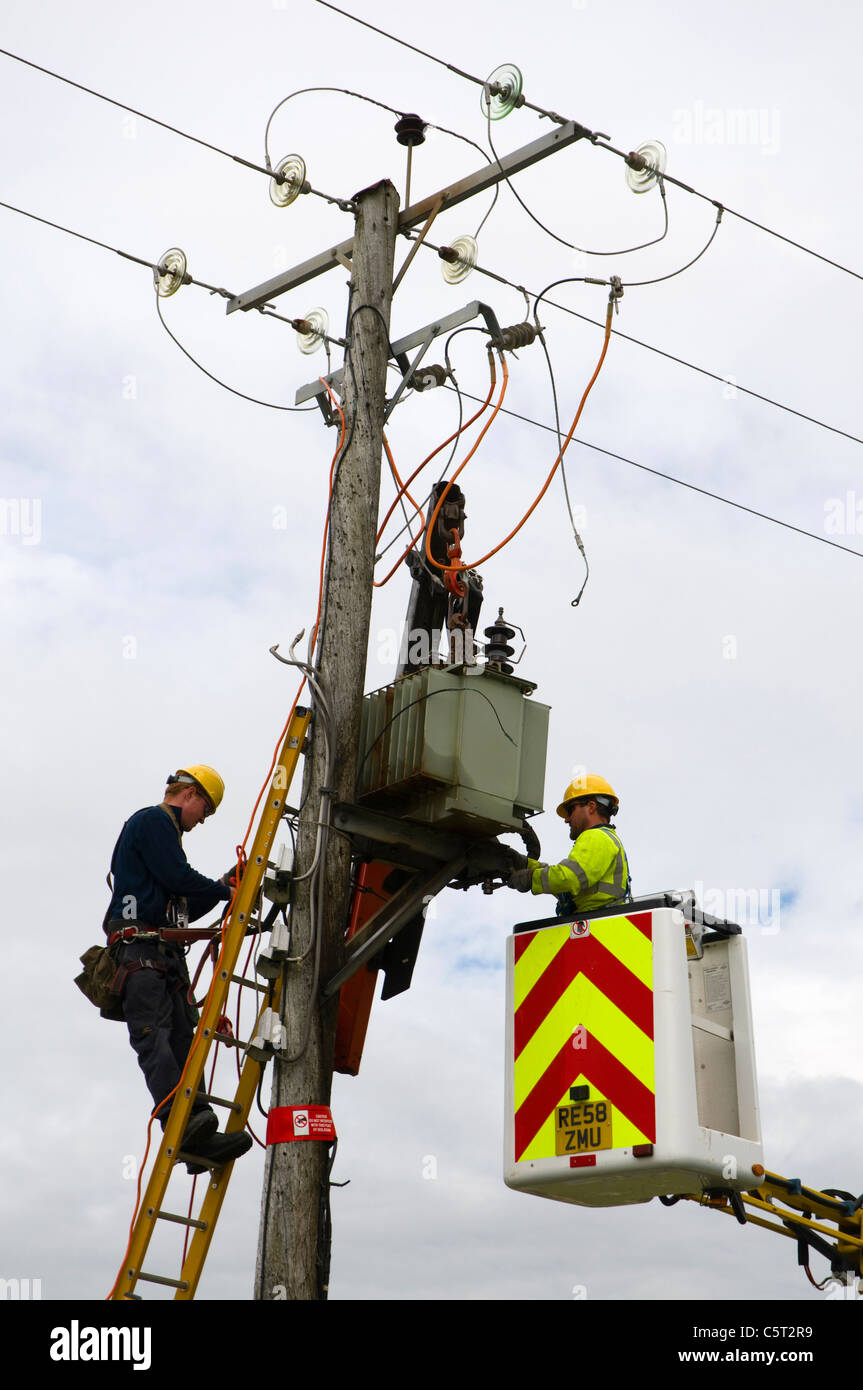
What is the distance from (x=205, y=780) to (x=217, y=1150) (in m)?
1.93

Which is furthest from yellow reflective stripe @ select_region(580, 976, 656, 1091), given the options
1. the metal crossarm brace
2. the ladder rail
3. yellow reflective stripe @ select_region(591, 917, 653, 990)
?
the metal crossarm brace

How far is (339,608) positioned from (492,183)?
2.47m

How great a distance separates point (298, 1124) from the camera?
7520 mm

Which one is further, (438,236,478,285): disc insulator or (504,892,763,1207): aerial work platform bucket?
(438,236,478,285): disc insulator

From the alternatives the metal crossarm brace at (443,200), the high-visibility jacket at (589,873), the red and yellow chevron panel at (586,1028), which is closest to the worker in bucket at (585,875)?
the high-visibility jacket at (589,873)

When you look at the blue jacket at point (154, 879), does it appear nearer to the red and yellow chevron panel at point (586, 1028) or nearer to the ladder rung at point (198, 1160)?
the ladder rung at point (198, 1160)

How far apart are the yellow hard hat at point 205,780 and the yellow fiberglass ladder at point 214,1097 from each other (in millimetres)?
669

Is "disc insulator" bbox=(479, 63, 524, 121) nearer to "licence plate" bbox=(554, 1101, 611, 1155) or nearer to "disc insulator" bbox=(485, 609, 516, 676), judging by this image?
"disc insulator" bbox=(485, 609, 516, 676)

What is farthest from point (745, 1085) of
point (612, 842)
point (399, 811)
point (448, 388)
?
point (448, 388)

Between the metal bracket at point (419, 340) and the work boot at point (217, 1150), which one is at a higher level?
the metal bracket at point (419, 340)

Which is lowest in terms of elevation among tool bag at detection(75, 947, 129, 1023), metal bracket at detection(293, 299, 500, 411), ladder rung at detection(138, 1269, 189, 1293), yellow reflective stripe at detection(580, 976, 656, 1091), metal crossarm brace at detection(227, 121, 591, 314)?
ladder rung at detection(138, 1269, 189, 1293)

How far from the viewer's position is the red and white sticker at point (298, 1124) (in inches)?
296

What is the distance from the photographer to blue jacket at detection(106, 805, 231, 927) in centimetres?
812
